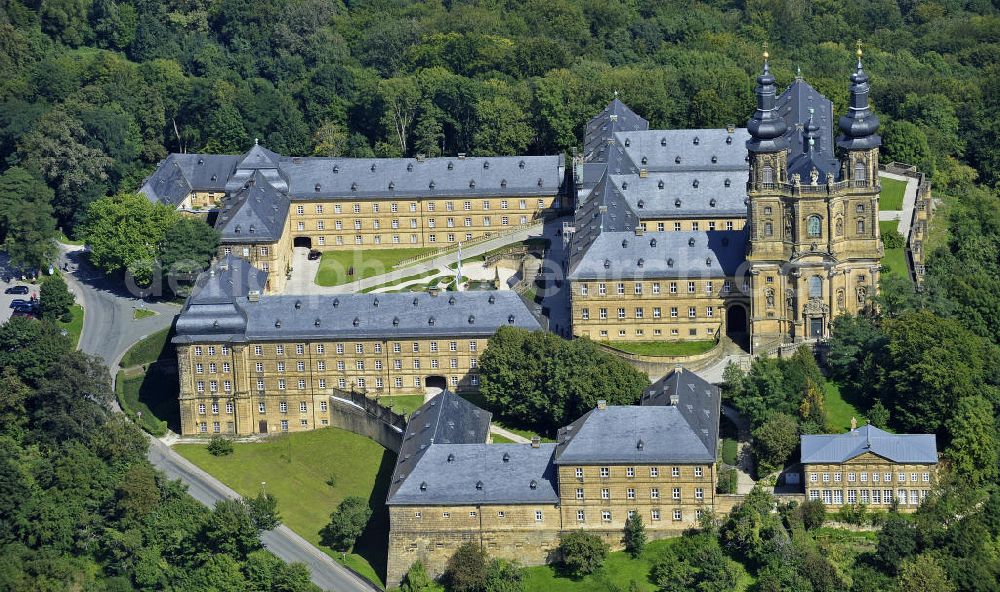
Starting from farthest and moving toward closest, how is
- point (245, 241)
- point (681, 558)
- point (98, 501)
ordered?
point (245, 241)
point (98, 501)
point (681, 558)

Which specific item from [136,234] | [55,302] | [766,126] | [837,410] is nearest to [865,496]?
[837,410]

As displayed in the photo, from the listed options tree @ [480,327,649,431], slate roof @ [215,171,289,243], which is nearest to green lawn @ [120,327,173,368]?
slate roof @ [215,171,289,243]

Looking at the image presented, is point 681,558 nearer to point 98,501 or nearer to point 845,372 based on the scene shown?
point 845,372

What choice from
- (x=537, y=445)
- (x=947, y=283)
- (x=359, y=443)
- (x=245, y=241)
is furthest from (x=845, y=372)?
(x=245, y=241)

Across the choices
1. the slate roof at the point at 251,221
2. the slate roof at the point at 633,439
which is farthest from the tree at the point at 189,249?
the slate roof at the point at 633,439

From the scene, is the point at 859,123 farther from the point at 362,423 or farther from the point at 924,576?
the point at 362,423

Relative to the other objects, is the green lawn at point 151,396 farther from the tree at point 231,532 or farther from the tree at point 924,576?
the tree at point 924,576
